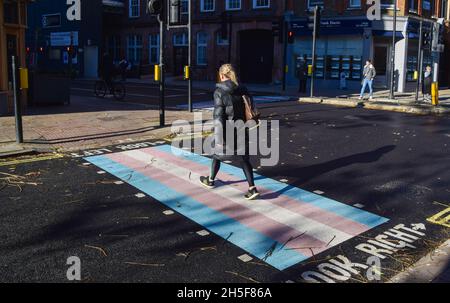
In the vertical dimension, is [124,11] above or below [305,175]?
above

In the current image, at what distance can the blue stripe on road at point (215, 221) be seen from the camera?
455cm

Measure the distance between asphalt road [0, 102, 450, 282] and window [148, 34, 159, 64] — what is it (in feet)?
105

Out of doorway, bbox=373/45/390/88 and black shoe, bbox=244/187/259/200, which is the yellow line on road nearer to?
black shoe, bbox=244/187/259/200

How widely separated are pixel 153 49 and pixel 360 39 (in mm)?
19378

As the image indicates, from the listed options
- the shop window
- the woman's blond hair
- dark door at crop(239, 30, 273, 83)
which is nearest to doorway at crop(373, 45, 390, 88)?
dark door at crop(239, 30, 273, 83)

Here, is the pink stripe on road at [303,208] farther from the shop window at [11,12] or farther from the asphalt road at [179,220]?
the shop window at [11,12]

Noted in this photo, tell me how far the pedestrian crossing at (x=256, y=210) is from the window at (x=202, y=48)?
28.9 m

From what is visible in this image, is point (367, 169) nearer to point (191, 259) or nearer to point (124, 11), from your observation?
point (191, 259)

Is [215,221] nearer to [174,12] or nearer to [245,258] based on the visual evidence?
[245,258]

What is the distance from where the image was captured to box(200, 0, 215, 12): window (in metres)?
35.5

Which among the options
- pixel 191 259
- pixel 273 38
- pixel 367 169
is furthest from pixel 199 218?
pixel 273 38

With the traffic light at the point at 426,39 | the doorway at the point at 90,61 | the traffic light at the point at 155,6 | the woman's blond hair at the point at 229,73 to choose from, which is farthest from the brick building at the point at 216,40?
the woman's blond hair at the point at 229,73

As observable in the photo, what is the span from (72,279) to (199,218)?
1889mm
